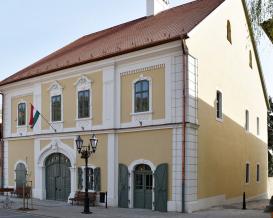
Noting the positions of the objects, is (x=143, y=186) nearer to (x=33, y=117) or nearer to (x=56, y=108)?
(x=56, y=108)

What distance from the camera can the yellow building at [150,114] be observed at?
63.3ft

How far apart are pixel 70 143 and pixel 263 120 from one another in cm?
1604

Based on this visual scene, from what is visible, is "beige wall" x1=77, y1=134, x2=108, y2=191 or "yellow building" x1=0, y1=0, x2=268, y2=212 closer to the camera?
"yellow building" x1=0, y1=0, x2=268, y2=212

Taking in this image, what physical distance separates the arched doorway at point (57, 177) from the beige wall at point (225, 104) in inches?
315

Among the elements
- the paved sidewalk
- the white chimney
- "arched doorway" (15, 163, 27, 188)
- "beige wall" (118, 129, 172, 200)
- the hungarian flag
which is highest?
the white chimney

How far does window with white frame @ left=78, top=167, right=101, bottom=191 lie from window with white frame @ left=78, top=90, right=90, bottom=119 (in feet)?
9.43

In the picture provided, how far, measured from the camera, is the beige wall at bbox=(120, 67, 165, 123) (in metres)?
19.8

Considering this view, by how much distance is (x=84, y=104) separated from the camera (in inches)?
915

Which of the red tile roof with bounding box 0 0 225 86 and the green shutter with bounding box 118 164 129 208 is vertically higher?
the red tile roof with bounding box 0 0 225 86

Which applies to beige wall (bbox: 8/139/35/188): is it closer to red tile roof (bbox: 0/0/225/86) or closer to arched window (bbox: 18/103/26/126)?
arched window (bbox: 18/103/26/126)

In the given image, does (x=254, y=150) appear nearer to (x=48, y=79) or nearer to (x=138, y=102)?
(x=138, y=102)

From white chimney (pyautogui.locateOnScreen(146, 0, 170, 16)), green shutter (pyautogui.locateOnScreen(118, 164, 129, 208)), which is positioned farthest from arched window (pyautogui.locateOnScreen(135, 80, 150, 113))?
white chimney (pyautogui.locateOnScreen(146, 0, 170, 16))

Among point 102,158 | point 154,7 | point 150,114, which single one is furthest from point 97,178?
point 154,7

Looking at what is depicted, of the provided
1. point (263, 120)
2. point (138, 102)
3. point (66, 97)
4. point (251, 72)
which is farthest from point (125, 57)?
point (263, 120)
